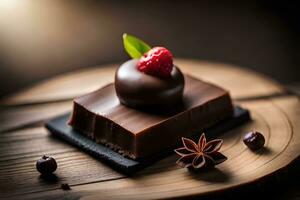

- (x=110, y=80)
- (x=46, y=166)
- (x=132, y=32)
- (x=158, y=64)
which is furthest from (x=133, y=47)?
(x=132, y=32)

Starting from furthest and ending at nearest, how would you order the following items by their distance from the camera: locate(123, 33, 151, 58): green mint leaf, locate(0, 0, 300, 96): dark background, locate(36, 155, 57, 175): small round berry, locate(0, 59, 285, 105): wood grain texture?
A: locate(0, 0, 300, 96): dark background → locate(0, 59, 285, 105): wood grain texture → locate(123, 33, 151, 58): green mint leaf → locate(36, 155, 57, 175): small round berry

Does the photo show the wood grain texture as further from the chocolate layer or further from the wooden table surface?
the chocolate layer

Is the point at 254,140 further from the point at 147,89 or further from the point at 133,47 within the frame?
the point at 133,47

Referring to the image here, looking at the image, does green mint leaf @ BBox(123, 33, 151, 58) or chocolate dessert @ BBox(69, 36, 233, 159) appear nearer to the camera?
chocolate dessert @ BBox(69, 36, 233, 159)

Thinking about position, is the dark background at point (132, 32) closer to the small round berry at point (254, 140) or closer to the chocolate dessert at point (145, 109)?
the chocolate dessert at point (145, 109)

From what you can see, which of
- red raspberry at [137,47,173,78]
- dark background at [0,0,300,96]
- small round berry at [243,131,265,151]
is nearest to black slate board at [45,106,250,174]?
small round berry at [243,131,265,151]

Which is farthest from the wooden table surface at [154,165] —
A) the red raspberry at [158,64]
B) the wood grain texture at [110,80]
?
the red raspberry at [158,64]

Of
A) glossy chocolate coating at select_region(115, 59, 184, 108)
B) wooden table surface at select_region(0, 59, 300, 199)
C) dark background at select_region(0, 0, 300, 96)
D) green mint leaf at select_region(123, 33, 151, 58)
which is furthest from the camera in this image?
dark background at select_region(0, 0, 300, 96)

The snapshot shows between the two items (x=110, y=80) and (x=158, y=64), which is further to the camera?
(x=110, y=80)
